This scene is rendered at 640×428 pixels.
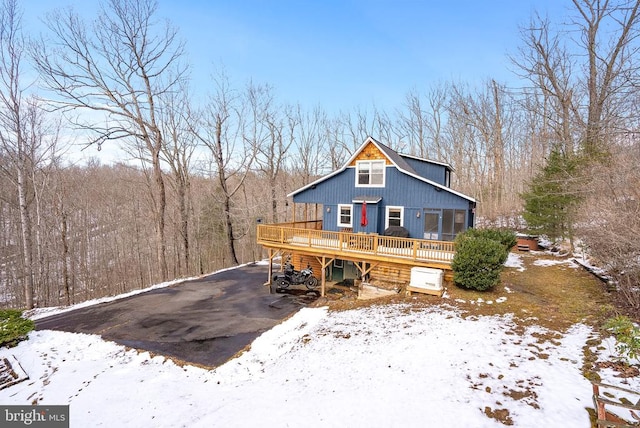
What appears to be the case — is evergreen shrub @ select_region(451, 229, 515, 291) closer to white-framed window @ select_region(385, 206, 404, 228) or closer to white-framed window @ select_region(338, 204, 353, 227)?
white-framed window @ select_region(385, 206, 404, 228)

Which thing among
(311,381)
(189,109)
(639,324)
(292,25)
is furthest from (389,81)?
(311,381)

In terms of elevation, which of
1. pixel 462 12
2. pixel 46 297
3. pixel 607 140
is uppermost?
pixel 462 12

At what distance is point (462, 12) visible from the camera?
17.8 meters

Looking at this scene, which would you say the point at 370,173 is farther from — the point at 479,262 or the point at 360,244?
the point at 479,262

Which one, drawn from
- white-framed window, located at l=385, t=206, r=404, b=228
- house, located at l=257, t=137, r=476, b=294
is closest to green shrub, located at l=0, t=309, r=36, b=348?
house, located at l=257, t=137, r=476, b=294

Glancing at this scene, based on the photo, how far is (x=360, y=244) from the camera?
1270 centimetres

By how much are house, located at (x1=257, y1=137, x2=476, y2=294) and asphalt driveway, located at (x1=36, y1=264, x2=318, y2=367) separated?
99.0 inches

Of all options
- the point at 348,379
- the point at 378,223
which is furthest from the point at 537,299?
the point at 348,379

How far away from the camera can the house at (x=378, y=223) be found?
12.1m

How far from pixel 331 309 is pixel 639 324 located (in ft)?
27.7

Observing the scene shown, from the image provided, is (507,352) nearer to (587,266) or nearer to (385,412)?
(385,412)

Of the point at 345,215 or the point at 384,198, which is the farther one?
the point at 345,215

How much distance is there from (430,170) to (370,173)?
14.8 ft

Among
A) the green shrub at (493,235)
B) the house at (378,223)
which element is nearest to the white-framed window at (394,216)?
the house at (378,223)
